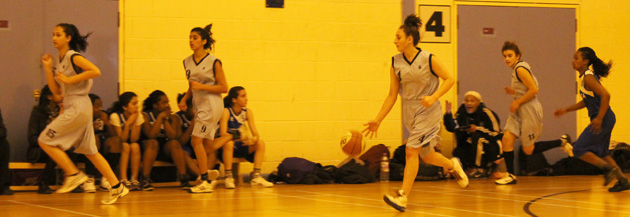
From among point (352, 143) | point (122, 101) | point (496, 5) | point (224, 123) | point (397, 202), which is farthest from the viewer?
point (496, 5)

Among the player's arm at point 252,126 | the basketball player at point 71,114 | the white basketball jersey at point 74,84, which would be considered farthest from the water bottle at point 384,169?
the white basketball jersey at point 74,84

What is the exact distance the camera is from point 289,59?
31.9ft

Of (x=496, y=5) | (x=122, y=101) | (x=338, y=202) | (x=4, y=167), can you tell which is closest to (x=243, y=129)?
(x=122, y=101)

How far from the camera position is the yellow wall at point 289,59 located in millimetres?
9211

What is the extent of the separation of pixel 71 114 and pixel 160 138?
2273 mm

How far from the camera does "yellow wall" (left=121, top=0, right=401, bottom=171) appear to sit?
921 centimetres

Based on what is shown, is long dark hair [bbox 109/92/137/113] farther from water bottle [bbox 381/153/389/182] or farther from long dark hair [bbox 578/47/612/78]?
long dark hair [bbox 578/47/612/78]

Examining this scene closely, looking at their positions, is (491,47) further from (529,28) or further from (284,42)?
(284,42)

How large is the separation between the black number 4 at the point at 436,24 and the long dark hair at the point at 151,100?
Answer: 11.9 feet

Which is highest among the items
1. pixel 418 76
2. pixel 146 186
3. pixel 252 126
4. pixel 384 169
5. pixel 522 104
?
pixel 418 76

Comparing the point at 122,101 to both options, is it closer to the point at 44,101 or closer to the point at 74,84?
the point at 44,101

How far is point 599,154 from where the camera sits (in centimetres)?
777

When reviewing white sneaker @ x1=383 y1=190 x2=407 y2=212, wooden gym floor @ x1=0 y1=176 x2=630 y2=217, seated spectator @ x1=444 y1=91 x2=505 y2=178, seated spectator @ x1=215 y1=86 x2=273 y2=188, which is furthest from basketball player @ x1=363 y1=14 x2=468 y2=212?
seated spectator @ x1=444 y1=91 x2=505 y2=178

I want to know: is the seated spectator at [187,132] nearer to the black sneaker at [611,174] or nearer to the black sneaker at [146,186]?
the black sneaker at [146,186]
